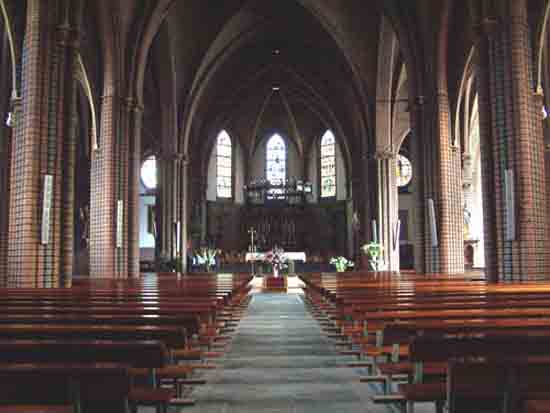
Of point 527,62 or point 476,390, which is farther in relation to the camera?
point 527,62

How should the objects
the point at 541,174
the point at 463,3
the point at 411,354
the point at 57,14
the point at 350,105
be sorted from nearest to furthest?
the point at 411,354, the point at 541,174, the point at 57,14, the point at 463,3, the point at 350,105

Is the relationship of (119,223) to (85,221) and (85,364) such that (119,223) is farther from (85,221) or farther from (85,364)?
(85,364)

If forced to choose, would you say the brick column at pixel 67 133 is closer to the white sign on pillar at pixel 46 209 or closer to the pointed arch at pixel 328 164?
the white sign on pillar at pixel 46 209

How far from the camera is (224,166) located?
42.6 metres

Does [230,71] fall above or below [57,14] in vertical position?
above

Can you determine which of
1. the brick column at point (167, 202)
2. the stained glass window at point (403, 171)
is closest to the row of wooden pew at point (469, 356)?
the brick column at point (167, 202)

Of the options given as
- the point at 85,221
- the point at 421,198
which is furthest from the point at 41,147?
the point at 85,221

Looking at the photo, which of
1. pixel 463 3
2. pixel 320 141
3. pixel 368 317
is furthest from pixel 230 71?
pixel 368 317

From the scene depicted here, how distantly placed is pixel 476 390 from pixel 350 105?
33.1 metres

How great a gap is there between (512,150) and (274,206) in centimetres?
3025

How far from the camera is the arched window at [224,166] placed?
1663 inches

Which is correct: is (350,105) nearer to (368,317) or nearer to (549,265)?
(549,265)

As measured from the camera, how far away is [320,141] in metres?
43.1

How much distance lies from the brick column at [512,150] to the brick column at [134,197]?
11.3m
